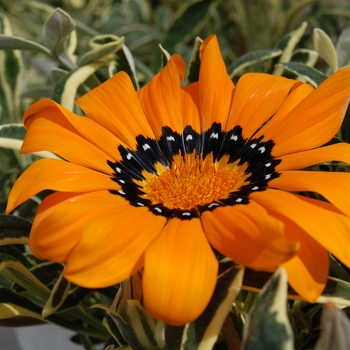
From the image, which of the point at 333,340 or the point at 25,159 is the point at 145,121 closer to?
the point at 333,340

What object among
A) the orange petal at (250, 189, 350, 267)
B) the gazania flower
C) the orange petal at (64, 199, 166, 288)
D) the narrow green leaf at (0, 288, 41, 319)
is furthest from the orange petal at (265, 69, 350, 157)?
the narrow green leaf at (0, 288, 41, 319)

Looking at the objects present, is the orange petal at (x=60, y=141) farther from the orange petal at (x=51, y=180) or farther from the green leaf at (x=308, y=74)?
the green leaf at (x=308, y=74)

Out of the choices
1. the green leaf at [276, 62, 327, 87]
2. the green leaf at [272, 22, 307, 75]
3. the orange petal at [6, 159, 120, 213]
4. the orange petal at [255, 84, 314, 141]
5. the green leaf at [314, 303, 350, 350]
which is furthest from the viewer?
the green leaf at [272, 22, 307, 75]

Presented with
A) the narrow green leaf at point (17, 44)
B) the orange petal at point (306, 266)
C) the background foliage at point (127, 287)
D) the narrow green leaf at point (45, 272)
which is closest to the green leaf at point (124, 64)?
the background foliage at point (127, 287)

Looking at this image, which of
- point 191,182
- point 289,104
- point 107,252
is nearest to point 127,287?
point 107,252

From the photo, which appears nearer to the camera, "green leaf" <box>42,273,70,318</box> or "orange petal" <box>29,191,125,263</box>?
"orange petal" <box>29,191,125,263</box>

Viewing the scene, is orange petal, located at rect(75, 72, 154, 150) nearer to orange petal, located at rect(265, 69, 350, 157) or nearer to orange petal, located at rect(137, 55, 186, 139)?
orange petal, located at rect(137, 55, 186, 139)
